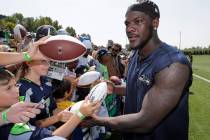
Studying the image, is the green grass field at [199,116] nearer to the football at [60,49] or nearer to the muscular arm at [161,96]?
the muscular arm at [161,96]

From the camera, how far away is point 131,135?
3371 mm

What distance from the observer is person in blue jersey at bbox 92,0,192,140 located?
2947mm

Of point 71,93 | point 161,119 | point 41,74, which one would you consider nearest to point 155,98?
point 161,119

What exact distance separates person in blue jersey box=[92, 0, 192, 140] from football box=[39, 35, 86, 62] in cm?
56

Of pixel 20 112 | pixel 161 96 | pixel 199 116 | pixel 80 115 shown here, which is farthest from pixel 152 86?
pixel 199 116

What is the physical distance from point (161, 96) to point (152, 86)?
14cm

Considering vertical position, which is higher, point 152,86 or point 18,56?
point 18,56

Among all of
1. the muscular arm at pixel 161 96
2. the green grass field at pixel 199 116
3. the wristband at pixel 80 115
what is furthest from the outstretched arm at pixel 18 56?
the green grass field at pixel 199 116

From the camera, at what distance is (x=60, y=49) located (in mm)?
3295

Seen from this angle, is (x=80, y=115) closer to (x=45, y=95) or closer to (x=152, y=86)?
(x=152, y=86)

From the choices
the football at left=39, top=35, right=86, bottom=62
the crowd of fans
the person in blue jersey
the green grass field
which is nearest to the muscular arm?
the person in blue jersey

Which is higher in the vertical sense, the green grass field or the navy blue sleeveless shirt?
the navy blue sleeveless shirt

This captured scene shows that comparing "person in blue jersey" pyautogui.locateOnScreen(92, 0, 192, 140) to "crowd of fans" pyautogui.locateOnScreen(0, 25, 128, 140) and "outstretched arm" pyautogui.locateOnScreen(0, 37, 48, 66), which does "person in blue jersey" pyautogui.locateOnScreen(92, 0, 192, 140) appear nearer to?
"crowd of fans" pyautogui.locateOnScreen(0, 25, 128, 140)

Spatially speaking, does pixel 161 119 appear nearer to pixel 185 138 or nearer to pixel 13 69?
pixel 185 138
